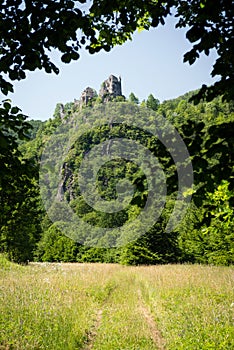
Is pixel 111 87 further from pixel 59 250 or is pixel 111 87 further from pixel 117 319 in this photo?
pixel 117 319

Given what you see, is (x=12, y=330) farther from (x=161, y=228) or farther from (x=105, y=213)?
(x=105, y=213)

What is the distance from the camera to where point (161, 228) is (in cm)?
3272

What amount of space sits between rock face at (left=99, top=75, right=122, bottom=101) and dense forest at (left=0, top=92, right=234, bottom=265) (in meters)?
9.36

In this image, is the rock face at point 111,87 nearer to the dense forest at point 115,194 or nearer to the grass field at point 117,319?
the dense forest at point 115,194

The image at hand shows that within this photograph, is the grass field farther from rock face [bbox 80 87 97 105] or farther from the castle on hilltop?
rock face [bbox 80 87 97 105]

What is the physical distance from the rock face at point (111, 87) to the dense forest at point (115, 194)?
936 cm

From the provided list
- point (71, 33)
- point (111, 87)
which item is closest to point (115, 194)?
point (71, 33)

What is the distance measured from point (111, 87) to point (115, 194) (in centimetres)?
8062

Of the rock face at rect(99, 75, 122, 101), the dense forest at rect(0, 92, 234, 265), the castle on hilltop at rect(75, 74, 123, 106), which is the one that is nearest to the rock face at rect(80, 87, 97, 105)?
the castle on hilltop at rect(75, 74, 123, 106)

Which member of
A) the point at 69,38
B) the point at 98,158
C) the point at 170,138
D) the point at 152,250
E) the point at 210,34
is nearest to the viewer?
the point at 210,34

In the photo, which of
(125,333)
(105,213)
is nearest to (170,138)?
(125,333)

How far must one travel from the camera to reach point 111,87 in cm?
15000

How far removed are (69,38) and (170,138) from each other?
130 centimetres

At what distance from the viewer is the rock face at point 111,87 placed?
150m
